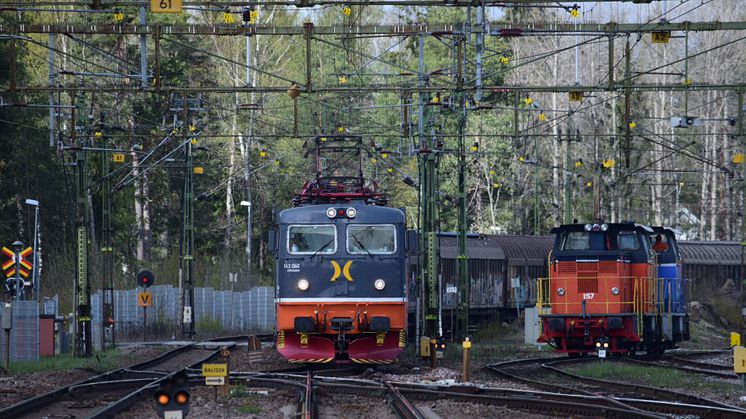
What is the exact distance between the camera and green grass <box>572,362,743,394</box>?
20281mm

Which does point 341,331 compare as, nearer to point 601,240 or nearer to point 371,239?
point 371,239

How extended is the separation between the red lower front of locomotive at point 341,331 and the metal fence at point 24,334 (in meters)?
7.23

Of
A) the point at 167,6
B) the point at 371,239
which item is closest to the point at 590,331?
the point at 371,239

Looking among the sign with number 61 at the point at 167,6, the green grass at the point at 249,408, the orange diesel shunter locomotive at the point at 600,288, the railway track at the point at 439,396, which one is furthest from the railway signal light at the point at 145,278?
the green grass at the point at 249,408

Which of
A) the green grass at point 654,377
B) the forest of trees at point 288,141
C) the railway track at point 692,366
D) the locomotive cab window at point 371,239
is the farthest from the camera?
the forest of trees at point 288,141

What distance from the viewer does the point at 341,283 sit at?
22859 millimetres

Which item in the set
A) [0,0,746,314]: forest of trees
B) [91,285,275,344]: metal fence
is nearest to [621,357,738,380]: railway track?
[0,0,746,314]: forest of trees

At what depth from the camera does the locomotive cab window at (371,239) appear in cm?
2314

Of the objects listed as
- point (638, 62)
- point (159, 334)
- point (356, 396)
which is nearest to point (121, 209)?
point (159, 334)

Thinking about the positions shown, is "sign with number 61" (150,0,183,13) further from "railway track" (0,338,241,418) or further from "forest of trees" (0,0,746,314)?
"forest of trees" (0,0,746,314)

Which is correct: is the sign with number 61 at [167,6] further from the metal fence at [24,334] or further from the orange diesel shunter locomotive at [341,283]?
the metal fence at [24,334]

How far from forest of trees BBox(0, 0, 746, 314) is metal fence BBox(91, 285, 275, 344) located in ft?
3.96

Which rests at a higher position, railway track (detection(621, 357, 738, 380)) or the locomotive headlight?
the locomotive headlight

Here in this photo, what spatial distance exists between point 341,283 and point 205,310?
2716 centimetres
